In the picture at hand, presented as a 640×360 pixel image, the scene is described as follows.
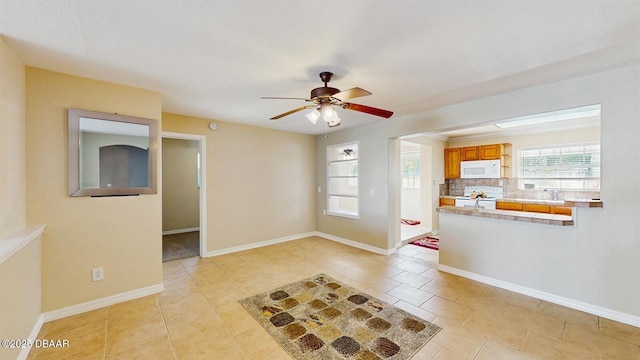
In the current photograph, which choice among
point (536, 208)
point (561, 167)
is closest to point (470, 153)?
point (561, 167)

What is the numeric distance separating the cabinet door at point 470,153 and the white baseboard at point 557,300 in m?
3.60

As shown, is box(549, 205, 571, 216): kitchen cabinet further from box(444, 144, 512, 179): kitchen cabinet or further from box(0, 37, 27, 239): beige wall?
box(0, 37, 27, 239): beige wall

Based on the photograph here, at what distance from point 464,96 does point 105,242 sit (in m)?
4.66

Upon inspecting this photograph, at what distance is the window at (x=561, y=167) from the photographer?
4848 millimetres

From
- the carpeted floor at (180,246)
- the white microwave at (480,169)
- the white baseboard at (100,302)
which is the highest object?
the white microwave at (480,169)

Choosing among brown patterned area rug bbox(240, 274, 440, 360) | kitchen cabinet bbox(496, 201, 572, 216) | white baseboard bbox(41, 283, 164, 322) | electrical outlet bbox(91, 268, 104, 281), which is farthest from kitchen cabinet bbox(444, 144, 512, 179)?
electrical outlet bbox(91, 268, 104, 281)

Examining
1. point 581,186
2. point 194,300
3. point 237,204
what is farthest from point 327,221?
Answer: point 581,186

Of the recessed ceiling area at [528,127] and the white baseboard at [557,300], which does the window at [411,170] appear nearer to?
the recessed ceiling area at [528,127]

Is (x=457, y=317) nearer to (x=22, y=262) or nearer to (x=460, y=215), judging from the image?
(x=460, y=215)

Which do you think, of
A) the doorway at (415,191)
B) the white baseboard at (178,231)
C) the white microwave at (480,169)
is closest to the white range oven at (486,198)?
the white microwave at (480,169)

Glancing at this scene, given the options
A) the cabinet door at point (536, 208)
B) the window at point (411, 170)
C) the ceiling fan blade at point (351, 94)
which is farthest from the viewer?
the window at point (411, 170)

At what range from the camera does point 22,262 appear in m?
1.96

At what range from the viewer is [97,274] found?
268 centimetres

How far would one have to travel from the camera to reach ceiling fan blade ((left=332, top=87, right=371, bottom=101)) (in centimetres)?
214
